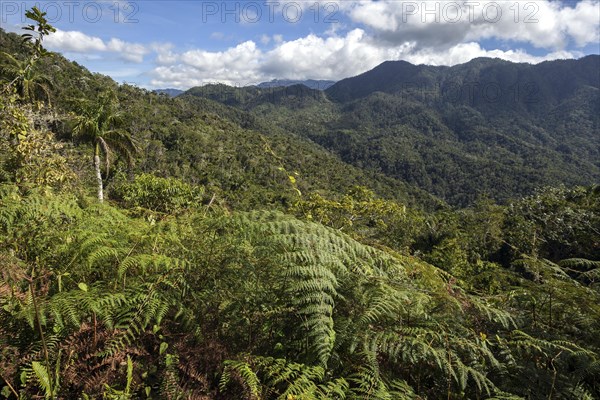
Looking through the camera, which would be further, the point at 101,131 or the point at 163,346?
the point at 101,131

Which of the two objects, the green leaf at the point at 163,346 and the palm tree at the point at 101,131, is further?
the palm tree at the point at 101,131

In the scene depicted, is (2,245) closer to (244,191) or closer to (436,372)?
(436,372)

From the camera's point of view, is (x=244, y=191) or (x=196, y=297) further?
(x=244, y=191)

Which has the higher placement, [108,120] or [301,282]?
[108,120]

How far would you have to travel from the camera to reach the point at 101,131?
20.6m

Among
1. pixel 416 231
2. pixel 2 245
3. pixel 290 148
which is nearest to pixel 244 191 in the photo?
pixel 416 231

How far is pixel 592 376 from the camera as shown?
6.99 ft

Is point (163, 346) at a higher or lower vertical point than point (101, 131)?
lower

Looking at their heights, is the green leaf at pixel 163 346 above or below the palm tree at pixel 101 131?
below

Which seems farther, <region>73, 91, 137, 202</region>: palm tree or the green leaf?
<region>73, 91, 137, 202</region>: palm tree

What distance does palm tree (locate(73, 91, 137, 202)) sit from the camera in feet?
65.1

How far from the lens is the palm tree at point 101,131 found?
65.1 feet

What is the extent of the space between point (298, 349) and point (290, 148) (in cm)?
10965

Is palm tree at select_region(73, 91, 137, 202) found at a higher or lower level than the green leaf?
higher
